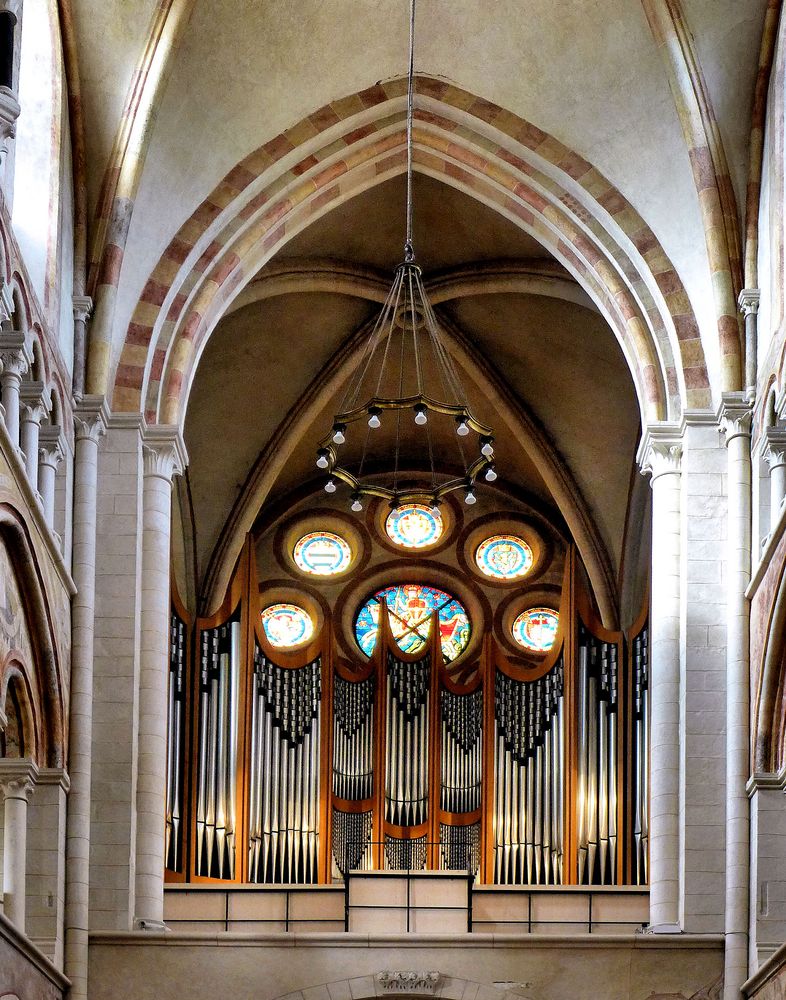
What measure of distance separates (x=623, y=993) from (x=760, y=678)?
290cm

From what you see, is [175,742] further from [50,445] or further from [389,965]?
[50,445]

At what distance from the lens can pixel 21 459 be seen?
17469 millimetres

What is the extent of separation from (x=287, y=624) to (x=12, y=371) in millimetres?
10890

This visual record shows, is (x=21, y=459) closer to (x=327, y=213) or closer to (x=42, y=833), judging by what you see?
(x=42, y=833)

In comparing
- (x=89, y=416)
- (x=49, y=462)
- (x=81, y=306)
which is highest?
(x=81, y=306)

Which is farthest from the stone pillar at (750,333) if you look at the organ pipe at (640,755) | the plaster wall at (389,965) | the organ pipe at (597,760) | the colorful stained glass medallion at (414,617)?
the colorful stained glass medallion at (414,617)

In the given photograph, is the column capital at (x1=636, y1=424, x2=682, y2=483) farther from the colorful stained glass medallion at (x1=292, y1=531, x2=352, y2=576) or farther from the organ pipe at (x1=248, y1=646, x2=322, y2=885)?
the colorful stained glass medallion at (x1=292, y1=531, x2=352, y2=576)

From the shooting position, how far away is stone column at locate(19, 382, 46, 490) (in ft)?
59.8

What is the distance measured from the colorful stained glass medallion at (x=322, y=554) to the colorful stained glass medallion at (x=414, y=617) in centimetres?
63

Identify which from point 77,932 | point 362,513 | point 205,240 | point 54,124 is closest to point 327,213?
point 205,240

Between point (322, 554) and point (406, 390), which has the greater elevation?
point (406, 390)

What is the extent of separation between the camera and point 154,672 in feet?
66.5

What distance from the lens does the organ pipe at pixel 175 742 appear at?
24.5 m

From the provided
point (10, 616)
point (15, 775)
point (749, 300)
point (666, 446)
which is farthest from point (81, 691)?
point (749, 300)
